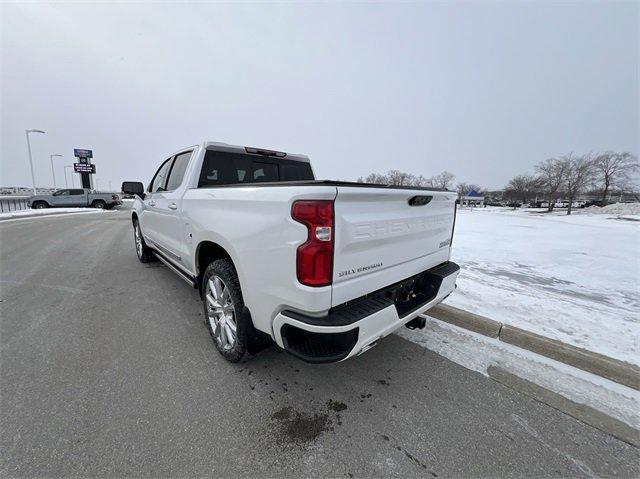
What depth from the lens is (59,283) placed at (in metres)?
4.75

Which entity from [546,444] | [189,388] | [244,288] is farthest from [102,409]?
[546,444]

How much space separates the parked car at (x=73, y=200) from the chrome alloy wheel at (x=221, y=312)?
108 feet

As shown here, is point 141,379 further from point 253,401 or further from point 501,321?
point 501,321

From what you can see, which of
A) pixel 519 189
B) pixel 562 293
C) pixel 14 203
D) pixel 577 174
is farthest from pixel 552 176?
pixel 14 203

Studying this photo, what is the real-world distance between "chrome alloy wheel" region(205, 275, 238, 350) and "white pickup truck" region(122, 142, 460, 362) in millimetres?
11

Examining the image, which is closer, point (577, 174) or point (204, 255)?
point (204, 255)

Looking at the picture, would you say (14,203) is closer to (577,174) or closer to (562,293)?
(562,293)

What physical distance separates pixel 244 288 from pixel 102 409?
1302 millimetres

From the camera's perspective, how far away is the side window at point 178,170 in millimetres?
3699

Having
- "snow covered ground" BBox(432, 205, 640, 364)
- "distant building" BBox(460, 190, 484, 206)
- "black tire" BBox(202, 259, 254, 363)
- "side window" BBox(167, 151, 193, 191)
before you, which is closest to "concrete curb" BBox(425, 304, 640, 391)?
"snow covered ground" BBox(432, 205, 640, 364)

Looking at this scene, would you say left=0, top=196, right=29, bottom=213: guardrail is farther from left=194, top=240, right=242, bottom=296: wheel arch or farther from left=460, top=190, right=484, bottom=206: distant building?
left=460, top=190, right=484, bottom=206: distant building

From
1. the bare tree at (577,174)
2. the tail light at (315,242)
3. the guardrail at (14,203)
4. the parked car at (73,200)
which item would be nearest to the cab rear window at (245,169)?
the tail light at (315,242)

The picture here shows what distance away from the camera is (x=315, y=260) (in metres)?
1.71

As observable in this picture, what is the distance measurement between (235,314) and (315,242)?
1106 millimetres
